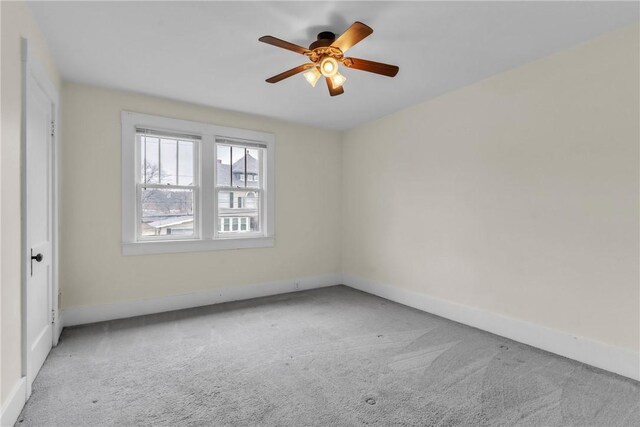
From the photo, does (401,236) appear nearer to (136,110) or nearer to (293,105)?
(293,105)

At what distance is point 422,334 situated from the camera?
318 cm

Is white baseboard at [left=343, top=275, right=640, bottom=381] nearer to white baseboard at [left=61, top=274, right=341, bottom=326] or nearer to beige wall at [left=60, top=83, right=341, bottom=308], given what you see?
white baseboard at [left=61, top=274, right=341, bottom=326]

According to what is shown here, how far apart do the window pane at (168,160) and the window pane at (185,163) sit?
5 centimetres

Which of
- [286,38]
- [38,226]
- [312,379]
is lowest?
[312,379]

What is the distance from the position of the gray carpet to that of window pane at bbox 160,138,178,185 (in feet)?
5.43

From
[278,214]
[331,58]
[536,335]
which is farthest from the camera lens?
[278,214]

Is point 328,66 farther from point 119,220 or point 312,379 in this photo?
point 119,220

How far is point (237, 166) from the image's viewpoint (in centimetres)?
449

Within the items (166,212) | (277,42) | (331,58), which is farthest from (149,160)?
(331,58)

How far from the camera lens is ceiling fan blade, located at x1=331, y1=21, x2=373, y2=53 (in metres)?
1.96

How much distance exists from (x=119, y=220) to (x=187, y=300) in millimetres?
1221

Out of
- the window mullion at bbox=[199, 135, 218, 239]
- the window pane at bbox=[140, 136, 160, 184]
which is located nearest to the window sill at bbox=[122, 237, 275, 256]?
the window mullion at bbox=[199, 135, 218, 239]

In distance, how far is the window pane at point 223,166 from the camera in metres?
4.32

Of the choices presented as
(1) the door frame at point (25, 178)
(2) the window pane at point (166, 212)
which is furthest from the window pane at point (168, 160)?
(1) the door frame at point (25, 178)
